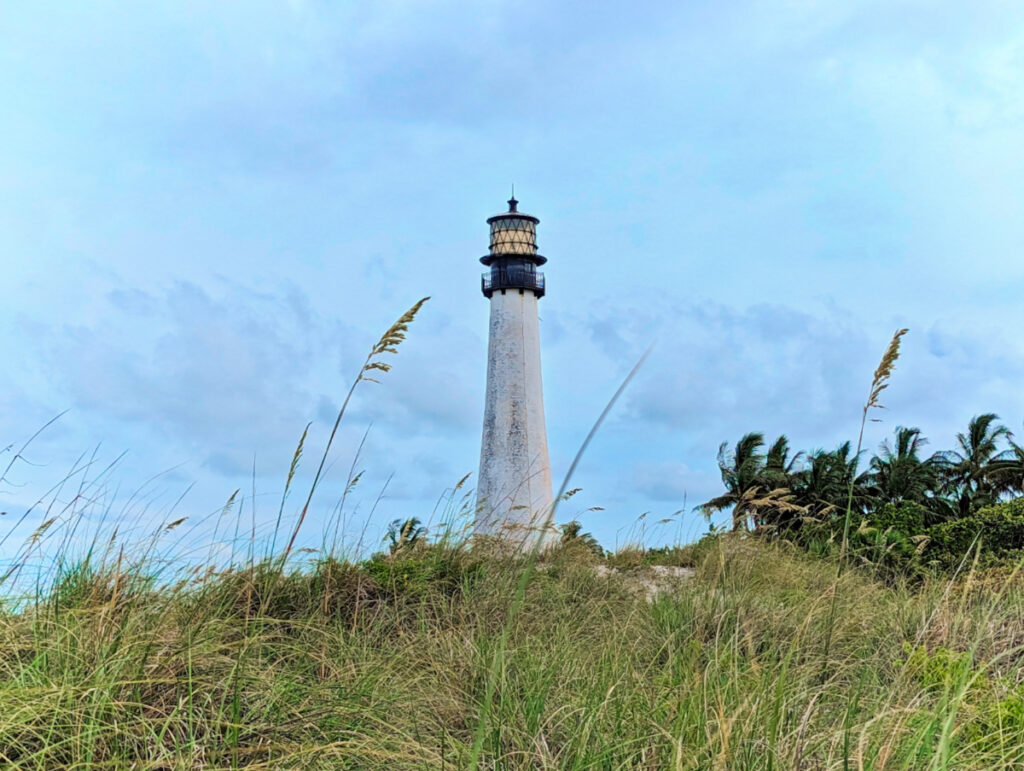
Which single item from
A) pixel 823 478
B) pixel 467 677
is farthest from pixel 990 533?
pixel 823 478

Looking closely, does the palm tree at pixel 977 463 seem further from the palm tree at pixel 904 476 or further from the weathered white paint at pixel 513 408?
the weathered white paint at pixel 513 408

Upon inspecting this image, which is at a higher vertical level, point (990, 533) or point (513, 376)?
point (513, 376)

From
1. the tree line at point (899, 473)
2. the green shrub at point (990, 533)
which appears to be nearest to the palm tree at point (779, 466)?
the tree line at point (899, 473)

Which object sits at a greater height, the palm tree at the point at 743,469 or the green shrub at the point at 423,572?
the palm tree at the point at 743,469

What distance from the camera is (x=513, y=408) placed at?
22.7 m

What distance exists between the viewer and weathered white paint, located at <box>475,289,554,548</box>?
2256 centimetres

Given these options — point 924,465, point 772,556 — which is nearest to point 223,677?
point 772,556

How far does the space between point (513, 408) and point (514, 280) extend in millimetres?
3700

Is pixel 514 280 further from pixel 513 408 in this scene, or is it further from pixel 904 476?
pixel 904 476

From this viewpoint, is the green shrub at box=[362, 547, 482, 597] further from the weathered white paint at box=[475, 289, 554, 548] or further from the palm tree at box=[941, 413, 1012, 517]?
the palm tree at box=[941, 413, 1012, 517]

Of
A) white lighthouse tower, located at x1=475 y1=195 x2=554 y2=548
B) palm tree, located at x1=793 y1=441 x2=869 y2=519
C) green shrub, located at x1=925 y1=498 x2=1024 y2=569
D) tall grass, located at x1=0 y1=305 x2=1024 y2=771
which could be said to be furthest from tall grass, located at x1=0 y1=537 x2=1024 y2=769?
palm tree, located at x1=793 y1=441 x2=869 y2=519

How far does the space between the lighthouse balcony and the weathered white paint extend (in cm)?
19

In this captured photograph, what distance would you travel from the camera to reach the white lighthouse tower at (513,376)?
22594mm

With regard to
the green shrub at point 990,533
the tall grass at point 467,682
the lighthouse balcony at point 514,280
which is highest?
the lighthouse balcony at point 514,280
